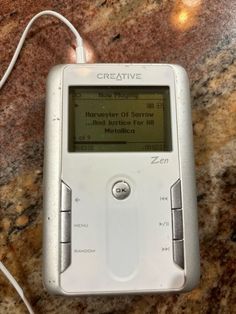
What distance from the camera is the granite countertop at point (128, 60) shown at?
61 centimetres

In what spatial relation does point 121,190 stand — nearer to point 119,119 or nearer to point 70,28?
point 119,119

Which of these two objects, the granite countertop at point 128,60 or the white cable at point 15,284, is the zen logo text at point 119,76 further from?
the white cable at point 15,284

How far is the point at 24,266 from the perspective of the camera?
0.61 m

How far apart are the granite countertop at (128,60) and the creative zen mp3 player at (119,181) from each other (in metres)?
0.05

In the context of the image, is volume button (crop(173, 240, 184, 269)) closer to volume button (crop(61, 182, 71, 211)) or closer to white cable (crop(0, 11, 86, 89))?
volume button (crop(61, 182, 71, 211))

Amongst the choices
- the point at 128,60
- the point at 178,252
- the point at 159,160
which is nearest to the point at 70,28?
the point at 128,60

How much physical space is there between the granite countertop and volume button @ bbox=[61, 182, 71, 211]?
6 centimetres

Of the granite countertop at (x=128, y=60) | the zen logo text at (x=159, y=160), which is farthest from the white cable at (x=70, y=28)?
the zen logo text at (x=159, y=160)

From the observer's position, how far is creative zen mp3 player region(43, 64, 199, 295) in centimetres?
56

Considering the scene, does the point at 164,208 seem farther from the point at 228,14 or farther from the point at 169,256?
the point at 228,14

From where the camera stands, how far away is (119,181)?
1.91 ft

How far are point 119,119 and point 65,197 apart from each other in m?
0.11

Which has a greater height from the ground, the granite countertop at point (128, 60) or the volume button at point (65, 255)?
the granite countertop at point (128, 60)

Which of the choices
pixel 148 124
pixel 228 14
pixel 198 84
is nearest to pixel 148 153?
pixel 148 124
